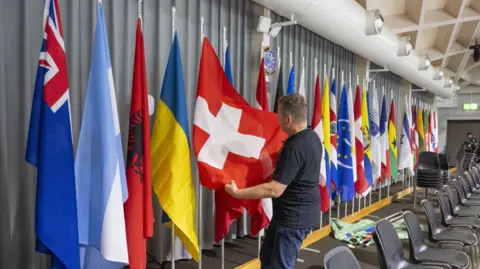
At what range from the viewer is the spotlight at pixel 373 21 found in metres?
4.56

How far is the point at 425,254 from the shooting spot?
2.83m

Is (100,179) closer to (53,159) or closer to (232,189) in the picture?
(53,159)

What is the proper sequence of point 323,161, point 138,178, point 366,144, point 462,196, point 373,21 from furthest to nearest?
point 366,144 → point 462,196 → point 373,21 → point 323,161 → point 138,178

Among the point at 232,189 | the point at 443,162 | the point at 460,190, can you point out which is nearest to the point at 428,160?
the point at 443,162

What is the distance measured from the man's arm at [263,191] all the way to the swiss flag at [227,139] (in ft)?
0.54

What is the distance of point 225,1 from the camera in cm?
391

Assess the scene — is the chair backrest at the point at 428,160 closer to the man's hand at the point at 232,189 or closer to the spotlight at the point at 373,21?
the spotlight at the point at 373,21

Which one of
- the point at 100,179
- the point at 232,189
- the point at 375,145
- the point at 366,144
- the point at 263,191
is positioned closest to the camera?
the point at 100,179

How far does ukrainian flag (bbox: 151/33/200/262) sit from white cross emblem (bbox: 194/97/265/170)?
0.13 metres

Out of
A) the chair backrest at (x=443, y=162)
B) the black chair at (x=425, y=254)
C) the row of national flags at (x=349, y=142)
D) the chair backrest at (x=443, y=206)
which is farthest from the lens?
the chair backrest at (x=443, y=162)

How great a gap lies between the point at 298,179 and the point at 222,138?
64 cm

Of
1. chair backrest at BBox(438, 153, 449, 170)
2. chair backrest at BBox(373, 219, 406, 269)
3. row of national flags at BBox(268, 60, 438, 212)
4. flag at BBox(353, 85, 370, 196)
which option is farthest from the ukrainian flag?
chair backrest at BBox(438, 153, 449, 170)

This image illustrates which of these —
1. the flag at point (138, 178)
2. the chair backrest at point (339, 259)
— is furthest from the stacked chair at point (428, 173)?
the flag at point (138, 178)

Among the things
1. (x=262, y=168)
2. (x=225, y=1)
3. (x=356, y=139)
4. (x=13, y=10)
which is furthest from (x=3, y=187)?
(x=356, y=139)
